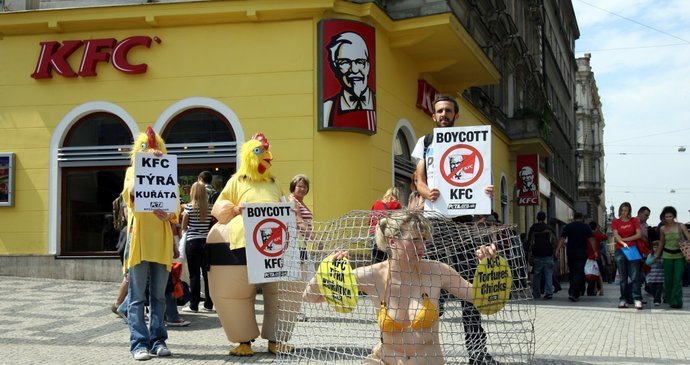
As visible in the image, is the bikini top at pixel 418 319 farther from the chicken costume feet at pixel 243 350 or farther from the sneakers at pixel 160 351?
the sneakers at pixel 160 351

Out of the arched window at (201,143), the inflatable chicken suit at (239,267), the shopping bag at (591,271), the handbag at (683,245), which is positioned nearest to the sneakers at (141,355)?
the inflatable chicken suit at (239,267)

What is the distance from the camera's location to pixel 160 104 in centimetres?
1420

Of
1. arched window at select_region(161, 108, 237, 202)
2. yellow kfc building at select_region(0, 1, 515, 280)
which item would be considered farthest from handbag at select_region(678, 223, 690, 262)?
arched window at select_region(161, 108, 237, 202)

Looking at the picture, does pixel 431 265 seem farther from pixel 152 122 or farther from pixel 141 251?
pixel 152 122

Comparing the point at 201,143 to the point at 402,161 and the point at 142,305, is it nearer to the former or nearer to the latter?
the point at 402,161

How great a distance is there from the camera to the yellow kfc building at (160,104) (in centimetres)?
1367

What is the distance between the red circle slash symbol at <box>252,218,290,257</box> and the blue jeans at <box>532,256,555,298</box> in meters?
9.44

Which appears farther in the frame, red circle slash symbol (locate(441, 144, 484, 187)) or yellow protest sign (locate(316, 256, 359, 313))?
red circle slash symbol (locate(441, 144, 484, 187))

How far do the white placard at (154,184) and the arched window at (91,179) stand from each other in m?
8.23

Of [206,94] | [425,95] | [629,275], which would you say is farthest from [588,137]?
[206,94]

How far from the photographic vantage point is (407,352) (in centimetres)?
439

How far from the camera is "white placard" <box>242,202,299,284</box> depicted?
6168mm

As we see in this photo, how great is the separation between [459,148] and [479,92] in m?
18.3

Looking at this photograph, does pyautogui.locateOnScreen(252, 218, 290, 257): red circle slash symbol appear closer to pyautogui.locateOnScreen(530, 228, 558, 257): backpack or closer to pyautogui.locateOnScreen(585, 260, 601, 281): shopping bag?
pyautogui.locateOnScreen(530, 228, 558, 257): backpack
